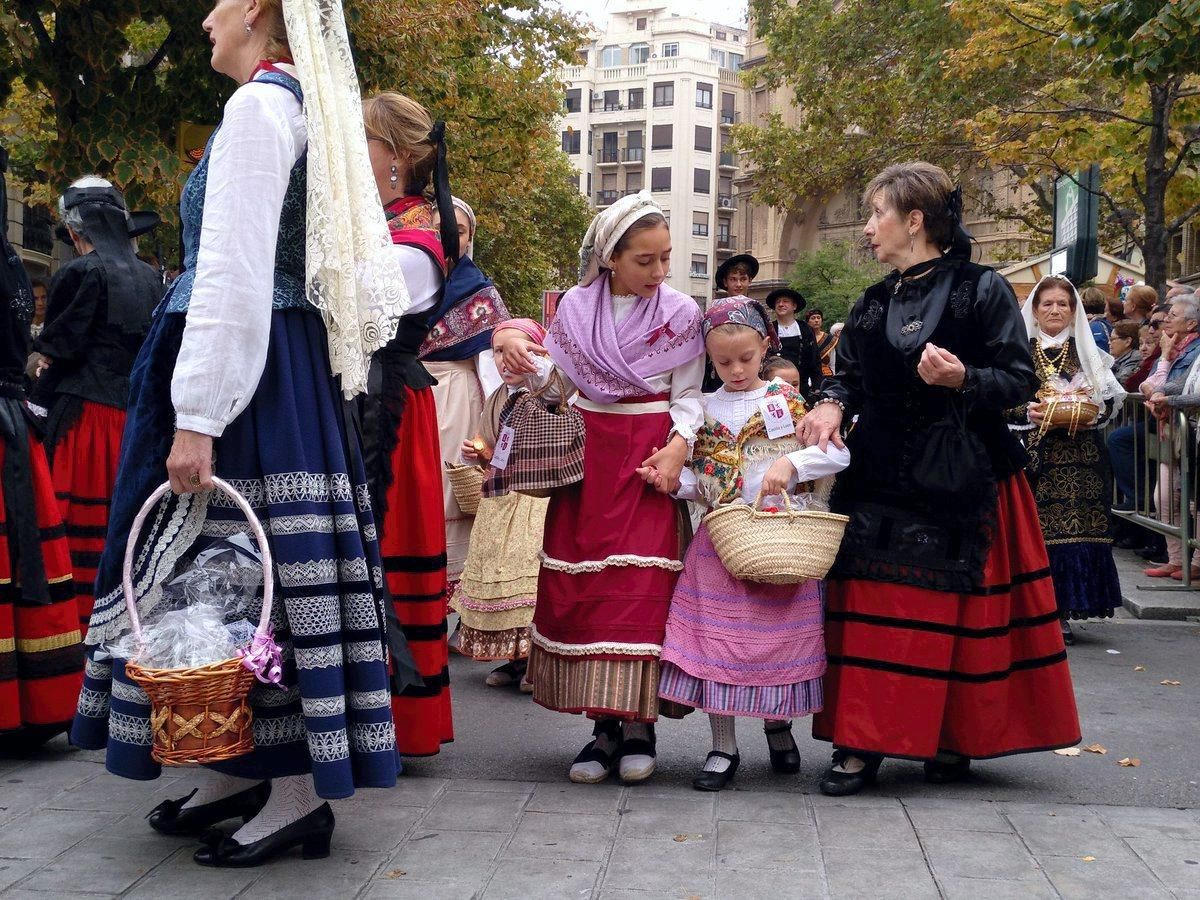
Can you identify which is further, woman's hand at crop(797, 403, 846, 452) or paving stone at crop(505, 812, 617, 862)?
woman's hand at crop(797, 403, 846, 452)

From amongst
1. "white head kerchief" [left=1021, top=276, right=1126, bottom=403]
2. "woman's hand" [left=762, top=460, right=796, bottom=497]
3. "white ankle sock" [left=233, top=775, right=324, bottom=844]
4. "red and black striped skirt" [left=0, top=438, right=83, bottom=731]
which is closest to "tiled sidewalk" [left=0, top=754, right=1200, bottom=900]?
"white ankle sock" [left=233, top=775, right=324, bottom=844]

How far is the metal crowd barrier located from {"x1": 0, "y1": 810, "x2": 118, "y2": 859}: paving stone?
7308mm

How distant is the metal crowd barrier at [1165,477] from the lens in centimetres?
984

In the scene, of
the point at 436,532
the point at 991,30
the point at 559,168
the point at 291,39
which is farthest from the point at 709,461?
the point at 559,168

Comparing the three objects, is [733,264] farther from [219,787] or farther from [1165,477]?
[219,787]

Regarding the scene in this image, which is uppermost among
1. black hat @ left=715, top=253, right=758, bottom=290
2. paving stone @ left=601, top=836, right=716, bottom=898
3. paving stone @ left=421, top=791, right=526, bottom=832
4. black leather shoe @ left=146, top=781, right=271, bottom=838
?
black hat @ left=715, top=253, right=758, bottom=290

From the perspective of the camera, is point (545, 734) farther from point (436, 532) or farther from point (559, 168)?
point (559, 168)

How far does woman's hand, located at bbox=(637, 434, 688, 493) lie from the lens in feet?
16.4

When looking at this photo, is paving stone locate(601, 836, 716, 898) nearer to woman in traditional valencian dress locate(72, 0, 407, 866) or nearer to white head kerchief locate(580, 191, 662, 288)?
woman in traditional valencian dress locate(72, 0, 407, 866)

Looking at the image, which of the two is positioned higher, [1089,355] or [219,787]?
[1089,355]

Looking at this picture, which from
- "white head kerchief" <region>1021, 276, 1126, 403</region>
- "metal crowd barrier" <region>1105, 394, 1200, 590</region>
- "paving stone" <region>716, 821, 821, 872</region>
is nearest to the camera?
"paving stone" <region>716, 821, 821, 872</region>

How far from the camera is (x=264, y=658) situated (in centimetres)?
360

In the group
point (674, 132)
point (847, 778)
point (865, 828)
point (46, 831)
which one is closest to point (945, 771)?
point (847, 778)

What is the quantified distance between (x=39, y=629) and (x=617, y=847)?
2490 mm
